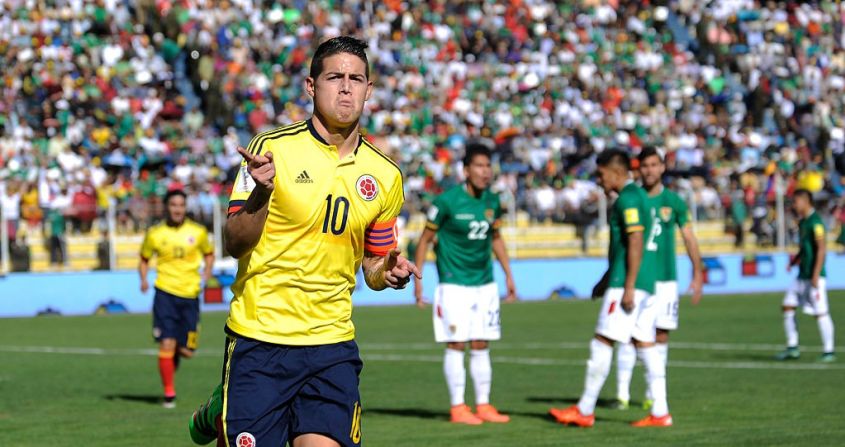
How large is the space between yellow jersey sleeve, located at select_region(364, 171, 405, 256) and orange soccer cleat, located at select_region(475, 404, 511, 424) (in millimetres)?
6232

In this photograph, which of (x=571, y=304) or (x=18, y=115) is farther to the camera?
(x=18, y=115)

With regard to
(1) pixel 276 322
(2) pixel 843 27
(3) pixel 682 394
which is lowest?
(3) pixel 682 394

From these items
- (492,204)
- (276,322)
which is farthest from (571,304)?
(276,322)

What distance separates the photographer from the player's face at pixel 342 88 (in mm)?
6281

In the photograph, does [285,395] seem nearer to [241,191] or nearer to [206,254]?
[241,191]

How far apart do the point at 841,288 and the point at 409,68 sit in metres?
12.8

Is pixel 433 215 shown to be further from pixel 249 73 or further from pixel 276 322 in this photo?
pixel 249 73

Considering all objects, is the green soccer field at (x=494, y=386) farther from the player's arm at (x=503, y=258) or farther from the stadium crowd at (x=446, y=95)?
the stadium crowd at (x=446, y=95)

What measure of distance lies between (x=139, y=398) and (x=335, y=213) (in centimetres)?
944

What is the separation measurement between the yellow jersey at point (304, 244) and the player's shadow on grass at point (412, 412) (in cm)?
676

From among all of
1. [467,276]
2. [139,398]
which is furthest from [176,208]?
[467,276]

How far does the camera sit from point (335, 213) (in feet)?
20.9

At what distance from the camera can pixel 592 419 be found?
12180 mm

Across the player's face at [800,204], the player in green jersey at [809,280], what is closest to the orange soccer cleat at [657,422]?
the player in green jersey at [809,280]
